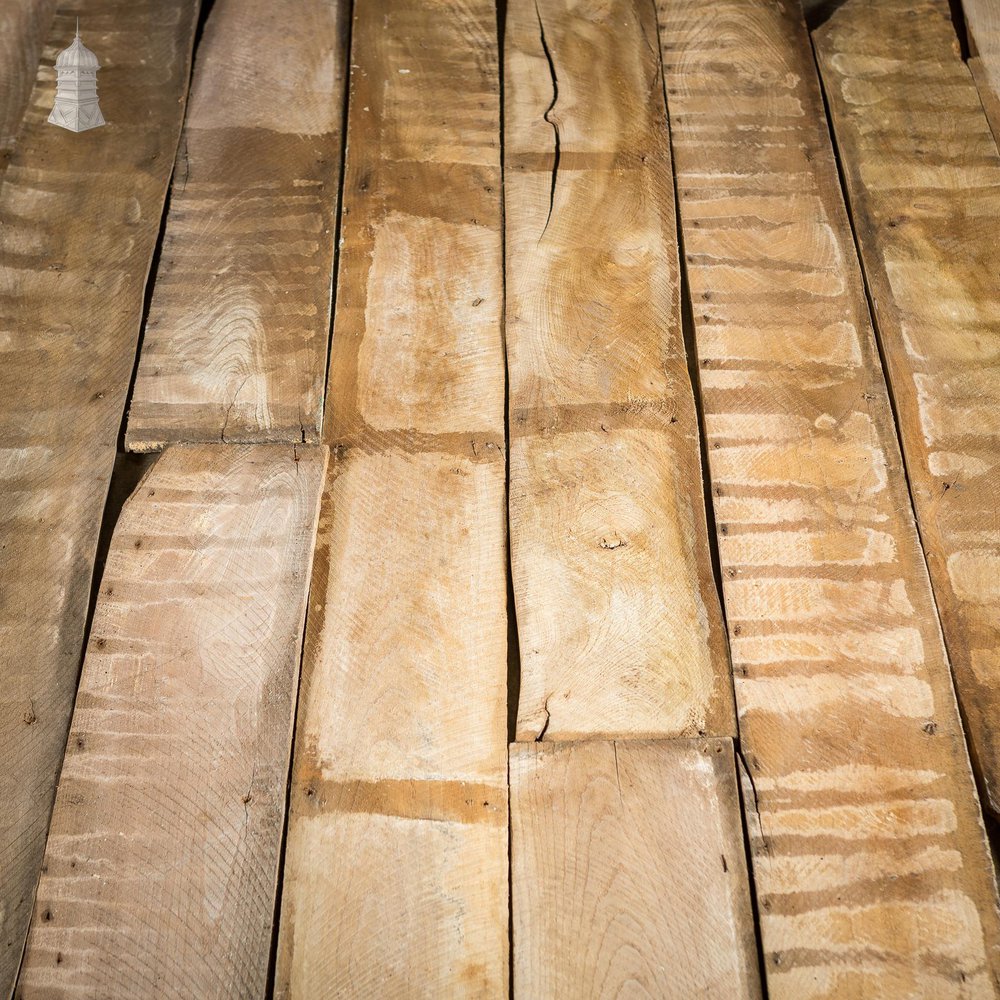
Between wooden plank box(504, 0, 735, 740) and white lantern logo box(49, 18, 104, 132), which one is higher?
white lantern logo box(49, 18, 104, 132)

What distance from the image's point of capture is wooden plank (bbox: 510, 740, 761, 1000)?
1.14m

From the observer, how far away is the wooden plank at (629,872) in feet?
3.74

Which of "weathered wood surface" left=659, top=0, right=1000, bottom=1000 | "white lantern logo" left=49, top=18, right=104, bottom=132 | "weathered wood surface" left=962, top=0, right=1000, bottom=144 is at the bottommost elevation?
"weathered wood surface" left=659, top=0, right=1000, bottom=1000

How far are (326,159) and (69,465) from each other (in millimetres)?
696

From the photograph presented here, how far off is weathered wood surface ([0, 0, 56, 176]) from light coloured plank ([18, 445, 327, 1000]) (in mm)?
797

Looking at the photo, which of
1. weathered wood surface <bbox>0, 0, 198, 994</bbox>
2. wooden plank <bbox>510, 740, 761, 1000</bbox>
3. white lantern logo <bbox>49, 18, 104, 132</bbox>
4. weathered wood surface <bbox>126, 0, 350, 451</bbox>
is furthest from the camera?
white lantern logo <bbox>49, 18, 104, 132</bbox>

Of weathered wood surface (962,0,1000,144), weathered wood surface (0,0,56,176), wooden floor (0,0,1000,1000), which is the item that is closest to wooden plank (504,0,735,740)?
wooden floor (0,0,1000,1000)

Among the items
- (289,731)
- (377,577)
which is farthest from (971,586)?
(289,731)

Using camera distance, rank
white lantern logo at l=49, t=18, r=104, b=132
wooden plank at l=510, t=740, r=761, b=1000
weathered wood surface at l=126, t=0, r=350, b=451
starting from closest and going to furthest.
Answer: wooden plank at l=510, t=740, r=761, b=1000
weathered wood surface at l=126, t=0, r=350, b=451
white lantern logo at l=49, t=18, r=104, b=132

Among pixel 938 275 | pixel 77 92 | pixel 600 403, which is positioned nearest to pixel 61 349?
pixel 77 92

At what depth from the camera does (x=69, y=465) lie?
1388mm

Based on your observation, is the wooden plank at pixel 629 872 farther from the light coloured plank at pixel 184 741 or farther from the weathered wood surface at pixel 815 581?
the light coloured plank at pixel 184 741

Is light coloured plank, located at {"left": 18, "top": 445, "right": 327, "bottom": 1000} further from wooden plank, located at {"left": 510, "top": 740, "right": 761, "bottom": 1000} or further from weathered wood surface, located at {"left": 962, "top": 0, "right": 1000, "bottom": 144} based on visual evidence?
weathered wood surface, located at {"left": 962, "top": 0, "right": 1000, "bottom": 144}

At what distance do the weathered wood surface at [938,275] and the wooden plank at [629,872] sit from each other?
381mm
